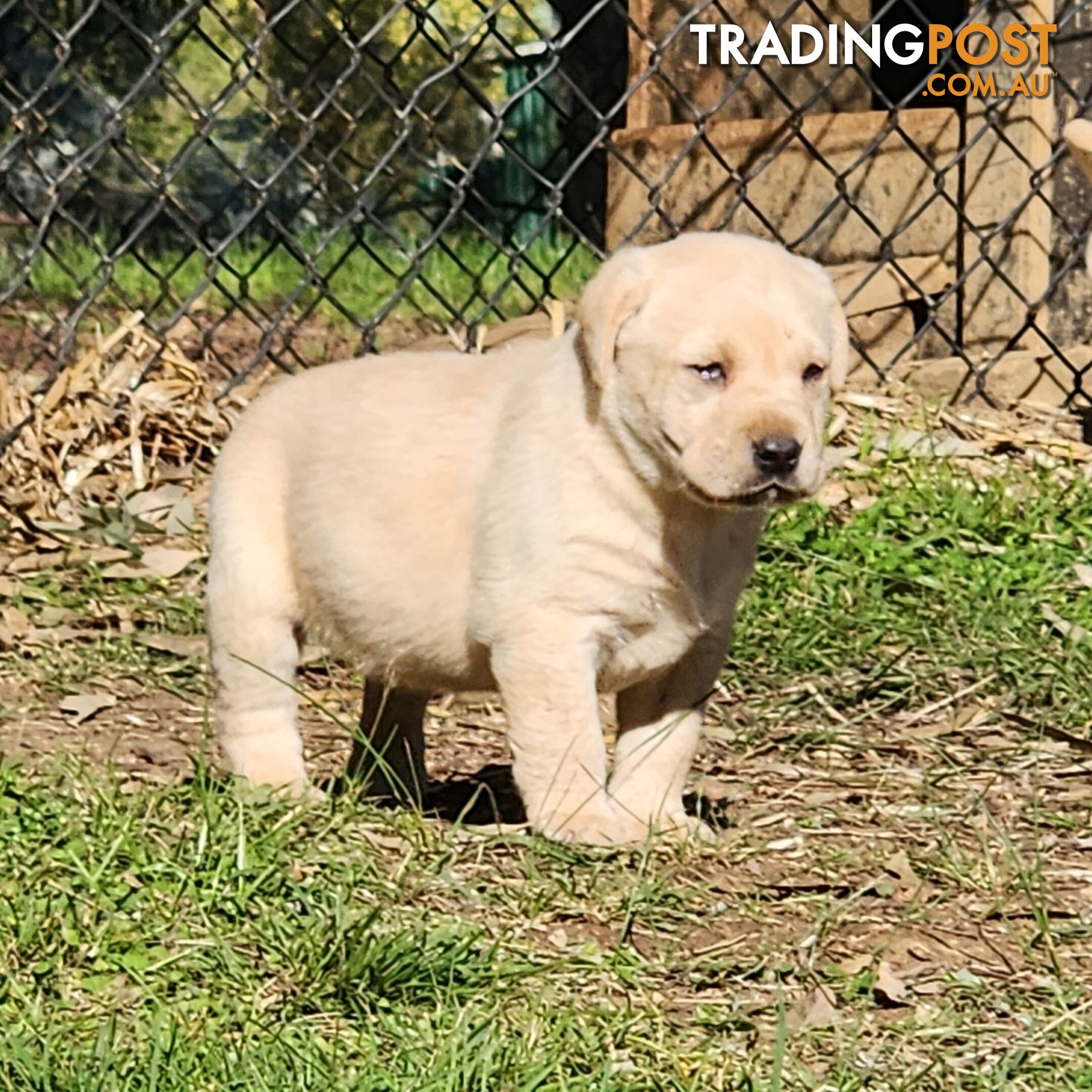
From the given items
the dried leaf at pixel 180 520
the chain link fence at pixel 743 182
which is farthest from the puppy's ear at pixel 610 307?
the chain link fence at pixel 743 182

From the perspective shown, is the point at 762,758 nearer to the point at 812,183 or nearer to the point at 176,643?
the point at 176,643

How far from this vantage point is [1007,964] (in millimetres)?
2885

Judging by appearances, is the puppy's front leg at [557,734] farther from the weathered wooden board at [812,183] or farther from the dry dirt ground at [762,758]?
the weathered wooden board at [812,183]

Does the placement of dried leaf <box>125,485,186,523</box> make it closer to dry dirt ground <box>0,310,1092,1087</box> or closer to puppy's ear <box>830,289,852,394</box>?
dry dirt ground <box>0,310,1092,1087</box>

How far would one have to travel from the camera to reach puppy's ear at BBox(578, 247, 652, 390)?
3.24m

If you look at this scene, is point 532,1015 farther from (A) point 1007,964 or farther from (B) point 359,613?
(B) point 359,613

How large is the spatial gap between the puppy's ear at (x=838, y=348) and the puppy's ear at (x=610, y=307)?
0.32 metres

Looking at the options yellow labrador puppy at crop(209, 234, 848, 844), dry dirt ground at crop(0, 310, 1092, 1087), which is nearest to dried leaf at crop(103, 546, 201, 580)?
dry dirt ground at crop(0, 310, 1092, 1087)

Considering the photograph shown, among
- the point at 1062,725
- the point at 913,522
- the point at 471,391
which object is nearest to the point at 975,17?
the point at 913,522

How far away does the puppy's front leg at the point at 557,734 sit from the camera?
326 centimetres

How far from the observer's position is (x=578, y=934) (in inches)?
115

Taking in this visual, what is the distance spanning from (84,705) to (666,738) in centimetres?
144

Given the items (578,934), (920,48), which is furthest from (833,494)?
(578,934)

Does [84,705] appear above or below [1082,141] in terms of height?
below
